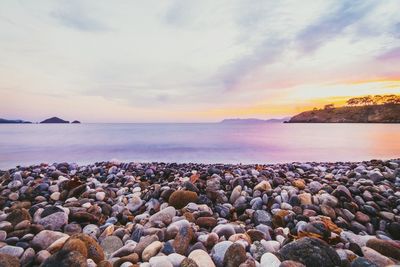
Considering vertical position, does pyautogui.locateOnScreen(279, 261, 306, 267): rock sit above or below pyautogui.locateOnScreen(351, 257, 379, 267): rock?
above

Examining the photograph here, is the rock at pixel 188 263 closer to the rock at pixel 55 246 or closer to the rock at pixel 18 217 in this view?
the rock at pixel 55 246

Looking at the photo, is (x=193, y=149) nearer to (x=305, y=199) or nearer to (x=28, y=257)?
(x=305, y=199)

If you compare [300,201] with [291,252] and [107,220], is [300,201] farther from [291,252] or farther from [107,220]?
[107,220]

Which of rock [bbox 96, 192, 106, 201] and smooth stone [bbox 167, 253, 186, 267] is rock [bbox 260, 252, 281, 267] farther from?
rock [bbox 96, 192, 106, 201]

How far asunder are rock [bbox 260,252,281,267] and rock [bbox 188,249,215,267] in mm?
365

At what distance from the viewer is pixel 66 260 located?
1724mm

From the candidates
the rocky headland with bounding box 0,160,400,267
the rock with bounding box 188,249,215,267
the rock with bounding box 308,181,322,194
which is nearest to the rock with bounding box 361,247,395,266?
the rocky headland with bounding box 0,160,400,267

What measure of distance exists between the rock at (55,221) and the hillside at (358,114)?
262ft

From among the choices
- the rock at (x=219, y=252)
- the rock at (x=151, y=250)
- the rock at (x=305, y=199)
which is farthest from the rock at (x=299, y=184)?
the rock at (x=151, y=250)

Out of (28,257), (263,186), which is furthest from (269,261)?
(263,186)

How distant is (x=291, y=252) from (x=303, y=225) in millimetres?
650

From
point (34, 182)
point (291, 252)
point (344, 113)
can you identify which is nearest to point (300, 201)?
point (291, 252)

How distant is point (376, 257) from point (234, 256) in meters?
1.14

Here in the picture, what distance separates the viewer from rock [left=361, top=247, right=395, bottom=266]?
2.01 metres
